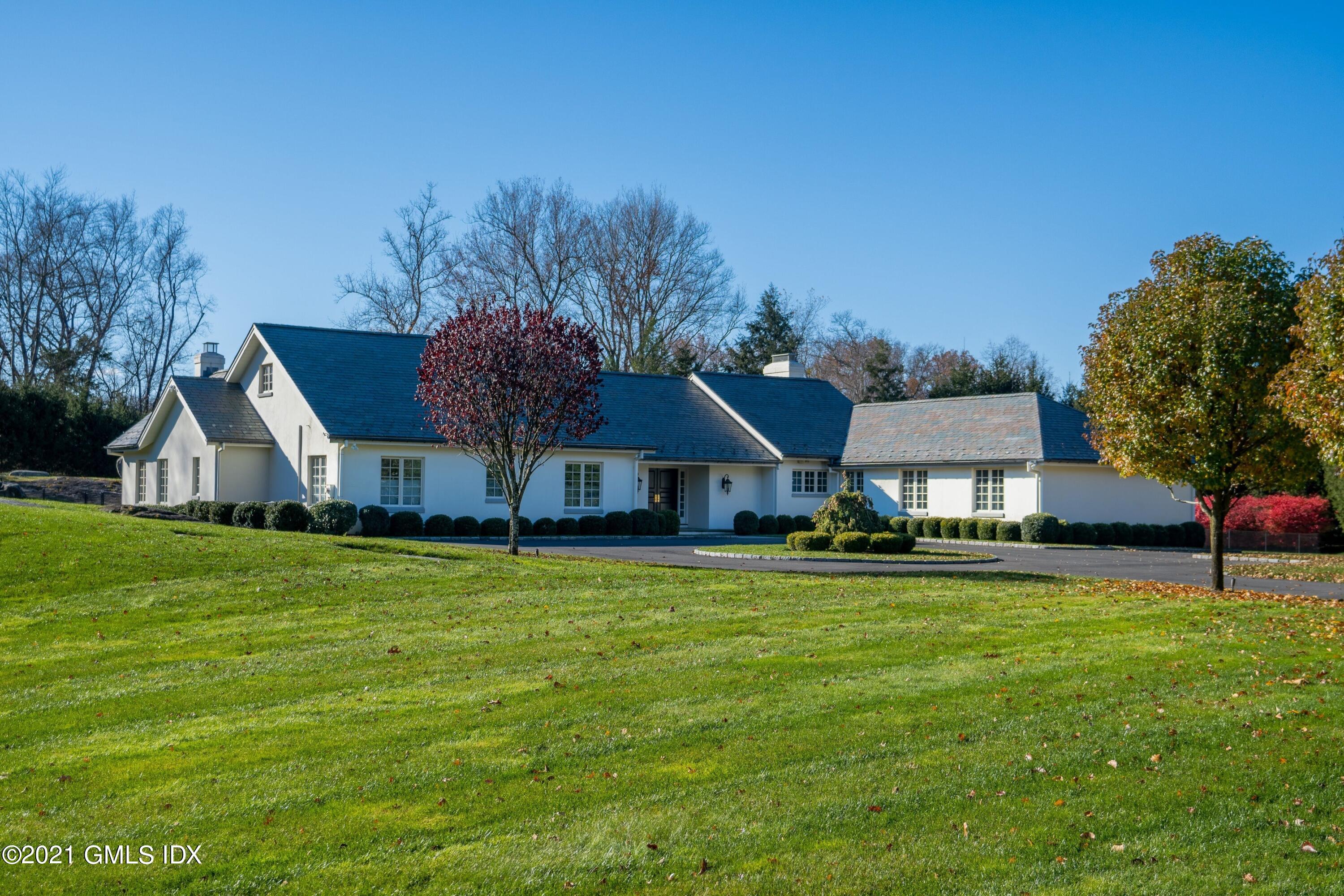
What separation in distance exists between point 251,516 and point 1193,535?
28173 mm

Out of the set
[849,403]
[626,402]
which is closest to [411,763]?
[626,402]

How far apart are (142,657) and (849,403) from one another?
37.1 meters

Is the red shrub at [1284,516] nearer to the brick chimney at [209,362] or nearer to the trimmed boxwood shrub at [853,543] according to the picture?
Result: the trimmed boxwood shrub at [853,543]

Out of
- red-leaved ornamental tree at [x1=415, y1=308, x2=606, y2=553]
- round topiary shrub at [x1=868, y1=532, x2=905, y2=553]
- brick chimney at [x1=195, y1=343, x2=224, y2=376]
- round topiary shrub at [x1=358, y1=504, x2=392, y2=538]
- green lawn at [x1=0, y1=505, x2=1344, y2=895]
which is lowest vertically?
green lawn at [x1=0, y1=505, x2=1344, y2=895]

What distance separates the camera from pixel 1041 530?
3347cm

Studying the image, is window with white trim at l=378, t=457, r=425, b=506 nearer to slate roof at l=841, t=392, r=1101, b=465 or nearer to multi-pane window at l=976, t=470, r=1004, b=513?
slate roof at l=841, t=392, r=1101, b=465

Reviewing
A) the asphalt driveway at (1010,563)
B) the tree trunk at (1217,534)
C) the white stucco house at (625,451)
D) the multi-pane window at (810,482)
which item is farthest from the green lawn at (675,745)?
the multi-pane window at (810,482)

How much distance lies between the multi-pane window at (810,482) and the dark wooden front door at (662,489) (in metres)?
4.32

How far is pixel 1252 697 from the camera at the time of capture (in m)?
9.05

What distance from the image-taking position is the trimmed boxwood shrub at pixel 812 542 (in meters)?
25.9

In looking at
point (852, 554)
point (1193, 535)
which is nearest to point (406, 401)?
point (852, 554)

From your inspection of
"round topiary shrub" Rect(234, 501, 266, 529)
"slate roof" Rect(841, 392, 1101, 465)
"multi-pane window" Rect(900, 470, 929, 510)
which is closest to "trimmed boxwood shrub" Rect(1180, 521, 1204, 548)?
"slate roof" Rect(841, 392, 1101, 465)

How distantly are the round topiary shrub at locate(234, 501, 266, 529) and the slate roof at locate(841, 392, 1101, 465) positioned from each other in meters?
20.3

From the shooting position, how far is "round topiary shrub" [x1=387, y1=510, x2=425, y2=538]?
30438 mm
